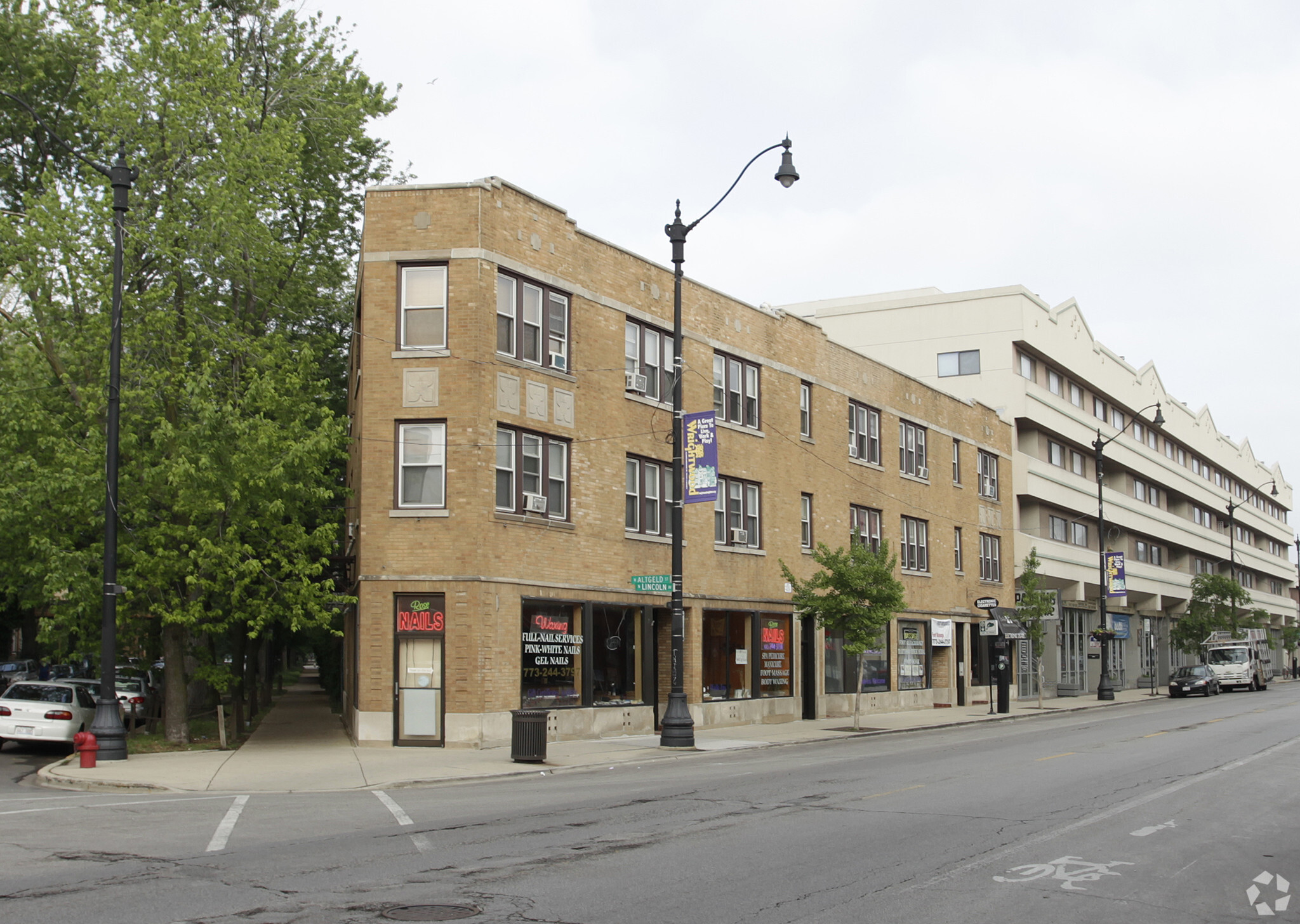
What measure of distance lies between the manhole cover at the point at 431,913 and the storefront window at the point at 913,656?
32.1m

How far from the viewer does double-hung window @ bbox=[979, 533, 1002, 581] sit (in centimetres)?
4578

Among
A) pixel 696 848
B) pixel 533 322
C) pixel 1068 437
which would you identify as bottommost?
pixel 696 848

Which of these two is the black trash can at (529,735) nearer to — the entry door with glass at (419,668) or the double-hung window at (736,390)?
the entry door with glass at (419,668)

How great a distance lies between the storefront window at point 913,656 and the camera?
3928cm

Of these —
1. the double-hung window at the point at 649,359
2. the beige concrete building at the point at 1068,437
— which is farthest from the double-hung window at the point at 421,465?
the beige concrete building at the point at 1068,437

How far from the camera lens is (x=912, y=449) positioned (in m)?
40.9

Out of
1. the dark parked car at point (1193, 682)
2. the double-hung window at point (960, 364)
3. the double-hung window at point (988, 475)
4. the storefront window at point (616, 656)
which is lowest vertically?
the dark parked car at point (1193, 682)

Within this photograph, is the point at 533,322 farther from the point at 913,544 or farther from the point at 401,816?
the point at 913,544

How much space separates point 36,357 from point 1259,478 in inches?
4283

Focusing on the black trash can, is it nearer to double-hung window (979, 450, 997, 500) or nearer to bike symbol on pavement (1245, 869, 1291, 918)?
bike symbol on pavement (1245, 869, 1291, 918)

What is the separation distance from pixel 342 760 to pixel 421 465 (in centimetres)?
593

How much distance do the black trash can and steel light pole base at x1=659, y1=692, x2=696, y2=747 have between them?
3.80 meters

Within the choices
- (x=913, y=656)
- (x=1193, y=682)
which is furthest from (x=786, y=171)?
(x=1193, y=682)

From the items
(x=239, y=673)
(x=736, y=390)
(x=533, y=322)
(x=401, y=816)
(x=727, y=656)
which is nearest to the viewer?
(x=401, y=816)
